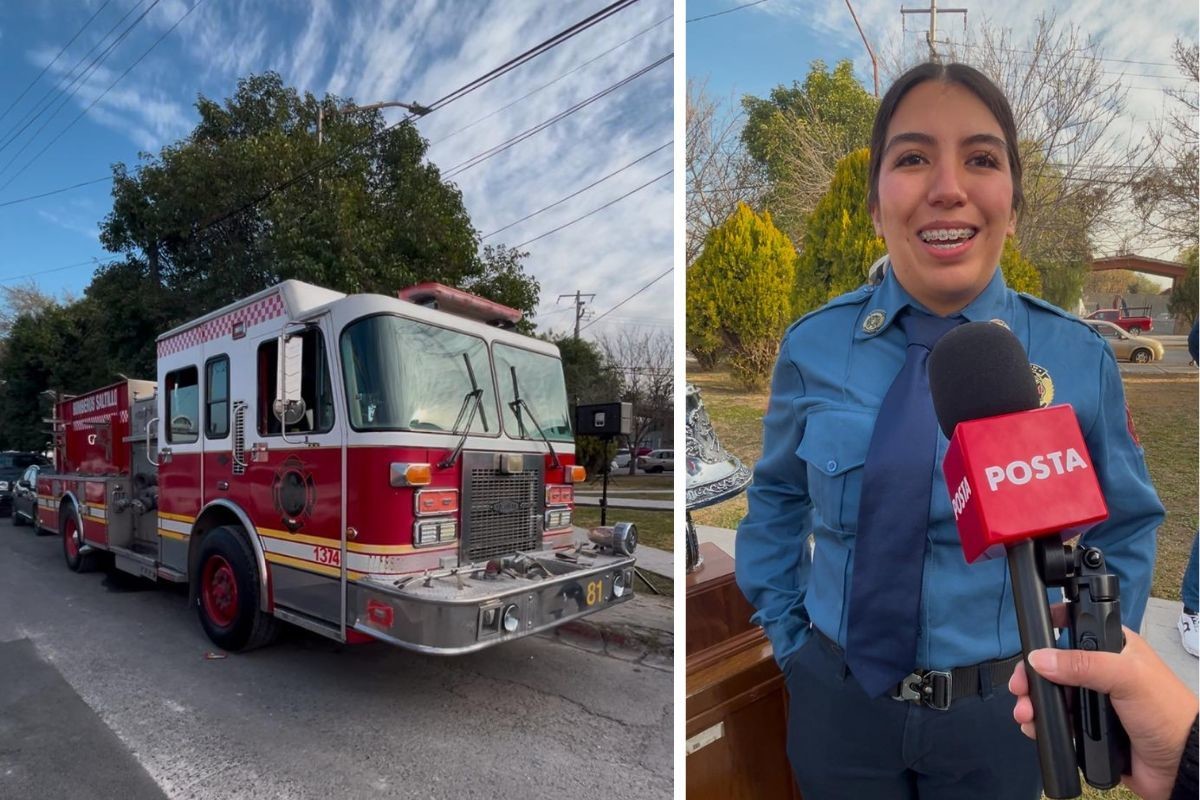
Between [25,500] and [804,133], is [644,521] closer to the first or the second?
[804,133]

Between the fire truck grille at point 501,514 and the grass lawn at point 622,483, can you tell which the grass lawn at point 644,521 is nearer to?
the grass lawn at point 622,483

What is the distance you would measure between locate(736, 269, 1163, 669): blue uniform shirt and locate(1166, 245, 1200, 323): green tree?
0.15 meters

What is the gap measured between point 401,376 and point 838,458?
2570 millimetres

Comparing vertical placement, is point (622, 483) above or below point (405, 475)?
below

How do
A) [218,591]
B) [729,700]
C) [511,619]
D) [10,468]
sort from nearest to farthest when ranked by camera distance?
[729,700], [511,619], [218,591], [10,468]

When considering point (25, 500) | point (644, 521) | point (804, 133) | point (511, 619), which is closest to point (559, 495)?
point (644, 521)

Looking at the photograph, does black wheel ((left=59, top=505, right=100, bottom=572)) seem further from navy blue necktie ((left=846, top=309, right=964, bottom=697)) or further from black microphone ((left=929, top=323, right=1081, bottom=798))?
black microphone ((left=929, top=323, right=1081, bottom=798))

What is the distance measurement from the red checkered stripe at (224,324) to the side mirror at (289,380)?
0.27 meters

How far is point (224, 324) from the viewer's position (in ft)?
13.4

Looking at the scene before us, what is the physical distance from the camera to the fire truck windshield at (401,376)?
3.28m

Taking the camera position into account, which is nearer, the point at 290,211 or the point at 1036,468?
the point at 1036,468

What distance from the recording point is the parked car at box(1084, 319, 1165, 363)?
1.02 m

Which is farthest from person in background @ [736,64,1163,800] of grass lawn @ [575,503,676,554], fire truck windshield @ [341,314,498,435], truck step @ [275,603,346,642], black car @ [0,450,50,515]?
black car @ [0,450,50,515]

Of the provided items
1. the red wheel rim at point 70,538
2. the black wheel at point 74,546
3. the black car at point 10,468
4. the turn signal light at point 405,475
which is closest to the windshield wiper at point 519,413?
the turn signal light at point 405,475
